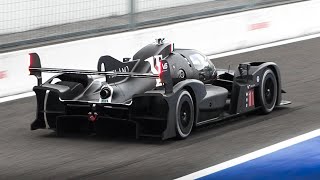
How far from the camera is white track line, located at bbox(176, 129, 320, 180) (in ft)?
32.4

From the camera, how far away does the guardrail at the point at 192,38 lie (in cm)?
1485

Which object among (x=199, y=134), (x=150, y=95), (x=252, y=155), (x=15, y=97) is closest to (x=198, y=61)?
(x=199, y=134)

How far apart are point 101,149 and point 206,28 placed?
7.60 metres

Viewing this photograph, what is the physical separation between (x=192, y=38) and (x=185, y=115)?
6.80 meters

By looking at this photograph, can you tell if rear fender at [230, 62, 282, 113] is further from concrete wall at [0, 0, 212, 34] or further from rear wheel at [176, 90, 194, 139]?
concrete wall at [0, 0, 212, 34]

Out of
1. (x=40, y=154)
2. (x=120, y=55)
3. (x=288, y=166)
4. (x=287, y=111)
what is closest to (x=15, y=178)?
(x=40, y=154)

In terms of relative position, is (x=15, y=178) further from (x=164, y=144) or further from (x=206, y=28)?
(x=206, y=28)

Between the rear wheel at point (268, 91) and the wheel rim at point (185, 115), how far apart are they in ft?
4.90

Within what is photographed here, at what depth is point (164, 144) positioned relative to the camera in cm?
1115

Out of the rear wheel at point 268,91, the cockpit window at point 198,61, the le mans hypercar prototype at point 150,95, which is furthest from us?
the rear wheel at point 268,91

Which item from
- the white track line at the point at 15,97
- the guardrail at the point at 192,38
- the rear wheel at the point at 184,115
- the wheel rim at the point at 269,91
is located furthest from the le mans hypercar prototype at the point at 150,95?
the guardrail at the point at 192,38

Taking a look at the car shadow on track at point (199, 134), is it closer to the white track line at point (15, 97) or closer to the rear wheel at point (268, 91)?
the rear wheel at point (268, 91)

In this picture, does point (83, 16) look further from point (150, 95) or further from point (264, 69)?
point (150, 95)

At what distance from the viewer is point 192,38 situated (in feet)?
58.6
